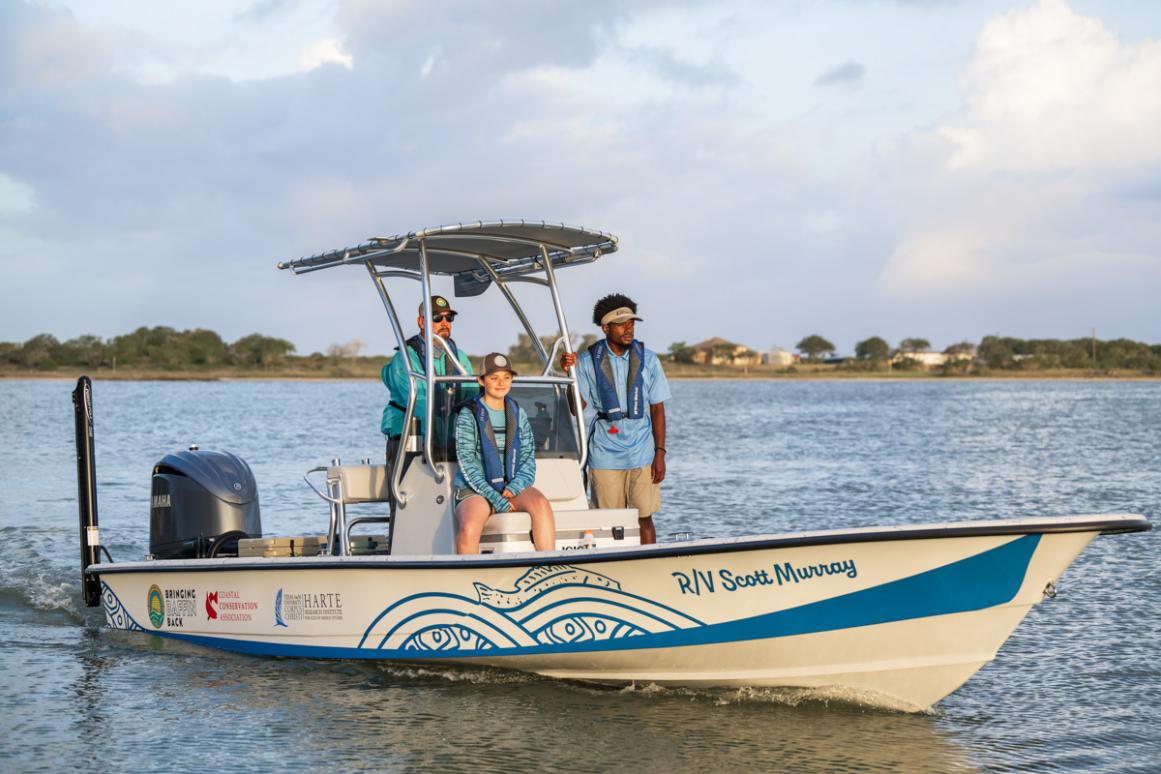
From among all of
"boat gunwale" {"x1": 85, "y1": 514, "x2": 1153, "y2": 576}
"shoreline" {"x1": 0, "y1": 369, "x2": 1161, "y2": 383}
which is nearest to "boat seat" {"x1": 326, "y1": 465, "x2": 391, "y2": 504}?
"boat gunwale" {"x1": 85, "y1": 514, "x2": 1153, "y2": 576}

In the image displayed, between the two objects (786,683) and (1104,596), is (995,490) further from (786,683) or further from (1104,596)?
(786,683)

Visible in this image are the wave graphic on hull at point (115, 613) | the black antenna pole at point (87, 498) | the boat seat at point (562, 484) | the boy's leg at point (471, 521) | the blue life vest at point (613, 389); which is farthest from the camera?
the black antenna pole at point (87, 498)

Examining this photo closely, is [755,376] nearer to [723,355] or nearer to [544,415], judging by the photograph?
[723,355]

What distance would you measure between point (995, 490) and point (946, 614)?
14.7m

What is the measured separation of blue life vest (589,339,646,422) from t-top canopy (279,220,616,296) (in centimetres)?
71

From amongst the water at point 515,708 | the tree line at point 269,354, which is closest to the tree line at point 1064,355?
the tree line at point 269,354

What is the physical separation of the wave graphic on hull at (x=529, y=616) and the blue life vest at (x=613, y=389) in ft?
4.61

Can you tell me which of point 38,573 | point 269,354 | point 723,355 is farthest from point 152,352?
point 38,573

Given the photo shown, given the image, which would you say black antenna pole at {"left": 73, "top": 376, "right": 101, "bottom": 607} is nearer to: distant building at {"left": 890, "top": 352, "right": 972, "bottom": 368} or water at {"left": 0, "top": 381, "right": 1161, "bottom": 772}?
water at {"left": 0, "top": 381, "right": 1161, "bottom": 772}

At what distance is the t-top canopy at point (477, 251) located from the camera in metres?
7.65

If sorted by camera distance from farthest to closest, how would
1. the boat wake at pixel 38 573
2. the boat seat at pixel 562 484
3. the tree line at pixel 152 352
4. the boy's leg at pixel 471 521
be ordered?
1. the tree line at pixel 152 352
2. the boat wake at pixel 38 573
3. the boat seat at pixel 562 484
4. the boy's leg at pixel 471 521

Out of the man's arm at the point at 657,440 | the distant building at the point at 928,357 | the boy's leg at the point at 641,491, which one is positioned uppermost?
the distant building at the point at 928,357

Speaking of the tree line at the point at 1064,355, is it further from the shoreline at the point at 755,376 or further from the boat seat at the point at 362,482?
the boat seat at the point at 362,482

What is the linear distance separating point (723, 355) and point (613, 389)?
5087 inches
